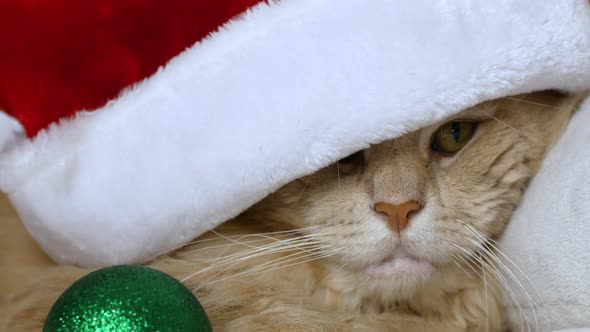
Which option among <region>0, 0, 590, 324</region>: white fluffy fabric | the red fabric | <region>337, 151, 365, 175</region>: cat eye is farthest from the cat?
the red fabric

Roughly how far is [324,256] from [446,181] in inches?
9.7

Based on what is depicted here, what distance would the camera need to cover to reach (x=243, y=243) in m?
1.17

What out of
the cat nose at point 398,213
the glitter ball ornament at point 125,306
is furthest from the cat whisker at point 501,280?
the glitter ball ornament at point 125,306

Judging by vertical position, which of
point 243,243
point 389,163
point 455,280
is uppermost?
point 389,163

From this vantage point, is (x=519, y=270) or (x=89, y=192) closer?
(x=89, y=192)

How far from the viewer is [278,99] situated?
3.05 feet

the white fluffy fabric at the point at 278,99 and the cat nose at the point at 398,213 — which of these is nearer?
the white fluffy fabric at the point at 278,99

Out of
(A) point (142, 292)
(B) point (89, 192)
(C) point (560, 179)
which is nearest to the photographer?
(A) point (142, 292)

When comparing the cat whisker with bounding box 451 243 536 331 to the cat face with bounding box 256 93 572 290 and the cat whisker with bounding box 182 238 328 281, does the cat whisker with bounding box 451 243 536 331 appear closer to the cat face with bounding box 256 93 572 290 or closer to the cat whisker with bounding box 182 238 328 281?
the cat face with bounding box 256 93 572 290

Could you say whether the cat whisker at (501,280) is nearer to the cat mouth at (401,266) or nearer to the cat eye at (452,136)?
the cat mouth at (401,266)

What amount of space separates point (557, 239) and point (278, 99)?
1.67 feet

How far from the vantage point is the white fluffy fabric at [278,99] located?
92 cm

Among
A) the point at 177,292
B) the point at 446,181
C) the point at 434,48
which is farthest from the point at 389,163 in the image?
the point at 177,292

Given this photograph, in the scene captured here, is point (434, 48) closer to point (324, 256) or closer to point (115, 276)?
point (324, 256)
